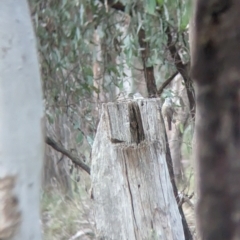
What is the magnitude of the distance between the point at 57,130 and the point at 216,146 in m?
2.69

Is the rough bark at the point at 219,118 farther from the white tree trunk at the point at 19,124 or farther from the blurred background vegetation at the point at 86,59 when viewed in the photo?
the blurred background vegetation at the point at 86,59

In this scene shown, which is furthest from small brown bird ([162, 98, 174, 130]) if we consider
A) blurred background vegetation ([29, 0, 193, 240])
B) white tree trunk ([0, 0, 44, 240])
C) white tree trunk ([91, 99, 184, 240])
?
white tree trunk ([0, 0, 44, 240])

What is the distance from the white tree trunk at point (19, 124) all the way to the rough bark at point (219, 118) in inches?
8.9

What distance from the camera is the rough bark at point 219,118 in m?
0.63

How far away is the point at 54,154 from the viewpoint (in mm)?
3693

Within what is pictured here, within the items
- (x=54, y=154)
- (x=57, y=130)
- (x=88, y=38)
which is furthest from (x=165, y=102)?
(x=54, y=154)

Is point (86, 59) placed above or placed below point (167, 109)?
above

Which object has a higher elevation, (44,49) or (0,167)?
(44,49)

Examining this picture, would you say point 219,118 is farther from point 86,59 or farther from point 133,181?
point 86,59

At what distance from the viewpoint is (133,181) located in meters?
1.68

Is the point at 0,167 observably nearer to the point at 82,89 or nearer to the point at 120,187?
the point at 120,187

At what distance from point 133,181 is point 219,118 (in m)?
1.06

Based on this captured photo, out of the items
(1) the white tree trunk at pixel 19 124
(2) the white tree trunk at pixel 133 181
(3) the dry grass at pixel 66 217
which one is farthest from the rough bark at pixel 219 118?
(3) the dry grass at pixel 66 217

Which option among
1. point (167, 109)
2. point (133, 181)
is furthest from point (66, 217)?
point (133, 181)
